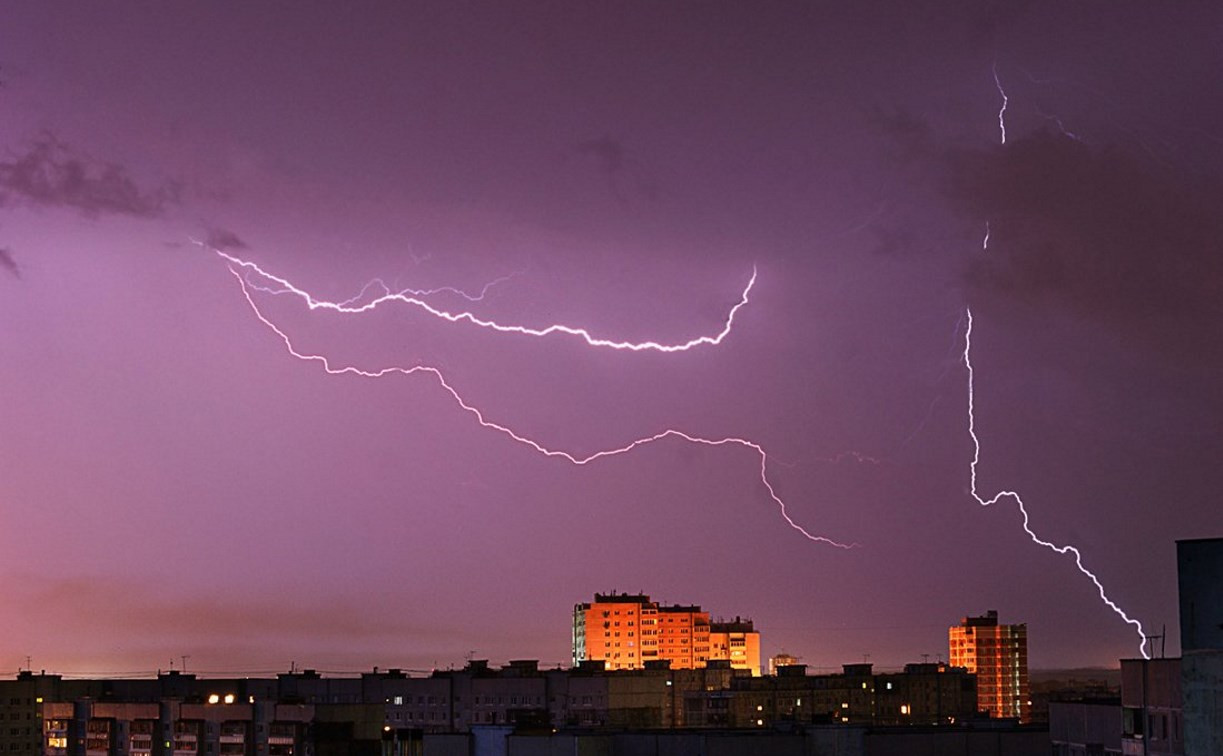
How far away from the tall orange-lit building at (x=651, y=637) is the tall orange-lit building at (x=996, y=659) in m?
16.7

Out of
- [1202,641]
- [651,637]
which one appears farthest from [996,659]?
[1202,641]

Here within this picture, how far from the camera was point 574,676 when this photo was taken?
7444 centimetres

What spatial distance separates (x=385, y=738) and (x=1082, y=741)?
93.3 ft

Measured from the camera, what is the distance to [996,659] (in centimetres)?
14162

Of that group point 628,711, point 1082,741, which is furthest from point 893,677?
point 1082,741

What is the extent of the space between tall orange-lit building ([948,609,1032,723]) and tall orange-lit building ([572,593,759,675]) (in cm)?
1674

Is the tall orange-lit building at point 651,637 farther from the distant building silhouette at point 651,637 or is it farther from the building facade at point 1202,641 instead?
the building facade at point 1202,641

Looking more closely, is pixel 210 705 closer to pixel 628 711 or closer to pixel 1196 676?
pixel 628 711

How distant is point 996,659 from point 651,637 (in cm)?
2741

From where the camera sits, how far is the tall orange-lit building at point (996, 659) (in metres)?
139

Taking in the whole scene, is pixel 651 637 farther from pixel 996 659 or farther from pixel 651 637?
pixel 996 659

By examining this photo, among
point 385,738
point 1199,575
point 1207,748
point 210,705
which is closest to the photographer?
point 1207,748

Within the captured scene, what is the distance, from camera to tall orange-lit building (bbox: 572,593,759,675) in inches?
5344

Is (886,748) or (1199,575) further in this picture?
(886,748)
